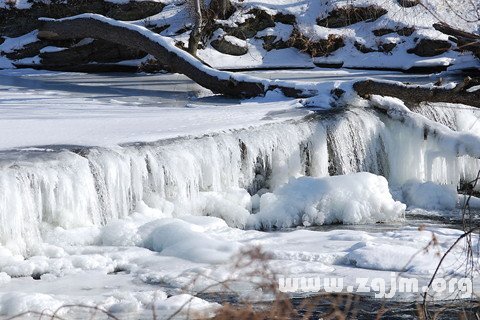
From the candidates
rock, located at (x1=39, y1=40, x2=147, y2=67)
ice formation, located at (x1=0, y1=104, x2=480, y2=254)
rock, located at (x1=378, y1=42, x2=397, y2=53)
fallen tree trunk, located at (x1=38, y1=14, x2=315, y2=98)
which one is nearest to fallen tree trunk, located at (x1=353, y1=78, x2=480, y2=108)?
ice formation, located at (x1=0, y1=104, x2=480, y2=254)

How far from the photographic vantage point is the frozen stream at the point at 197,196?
22.4 ft

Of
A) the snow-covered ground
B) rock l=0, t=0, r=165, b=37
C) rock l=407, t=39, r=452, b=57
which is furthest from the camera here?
rock l=0, t=0, r=165, b=37

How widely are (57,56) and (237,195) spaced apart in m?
10.1

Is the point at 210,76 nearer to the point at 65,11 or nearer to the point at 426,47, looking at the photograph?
the point at 426,47

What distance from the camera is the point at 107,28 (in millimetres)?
15602

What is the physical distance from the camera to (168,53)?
14.8 metres

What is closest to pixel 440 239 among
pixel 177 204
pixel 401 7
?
pixel 177 204

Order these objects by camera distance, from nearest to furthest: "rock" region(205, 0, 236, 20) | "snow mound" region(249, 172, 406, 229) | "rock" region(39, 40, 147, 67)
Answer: "snow mound" region(249, 172, 406, 229) < "rock" region(39, 40, 147, 67) < "rock" region(205, 0, 236, 20)

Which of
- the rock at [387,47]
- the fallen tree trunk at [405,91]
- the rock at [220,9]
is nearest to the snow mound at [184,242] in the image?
the fallen tree trunk at [405,91]

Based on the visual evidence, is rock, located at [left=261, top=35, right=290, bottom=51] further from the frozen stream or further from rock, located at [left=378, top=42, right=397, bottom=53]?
the frozen stream

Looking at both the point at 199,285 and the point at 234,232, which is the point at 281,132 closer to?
the point at 234,232

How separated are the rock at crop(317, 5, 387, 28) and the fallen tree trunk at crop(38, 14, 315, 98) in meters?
5.52

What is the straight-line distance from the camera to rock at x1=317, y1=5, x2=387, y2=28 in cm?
1975

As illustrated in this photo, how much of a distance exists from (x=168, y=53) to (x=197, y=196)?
6082 millimetres
